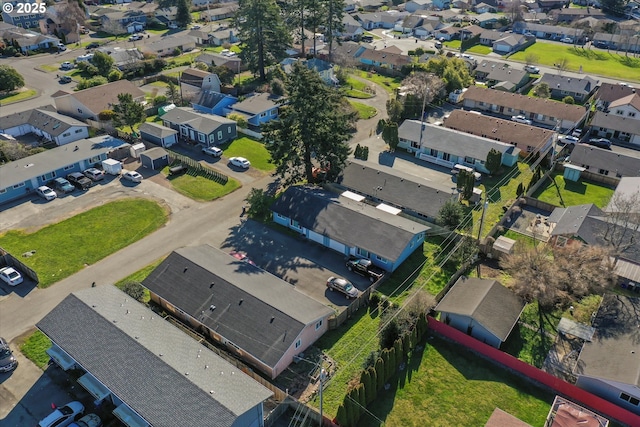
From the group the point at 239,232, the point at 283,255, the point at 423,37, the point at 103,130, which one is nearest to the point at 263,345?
the point at 283,255

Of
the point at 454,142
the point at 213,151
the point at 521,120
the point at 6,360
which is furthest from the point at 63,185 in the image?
the point at 521,120

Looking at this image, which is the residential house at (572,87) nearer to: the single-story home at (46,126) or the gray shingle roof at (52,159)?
the gray shingle roof at (52,159)

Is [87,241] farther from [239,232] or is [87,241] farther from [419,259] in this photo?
[419,259]

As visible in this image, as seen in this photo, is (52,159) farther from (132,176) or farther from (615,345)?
(615,345)

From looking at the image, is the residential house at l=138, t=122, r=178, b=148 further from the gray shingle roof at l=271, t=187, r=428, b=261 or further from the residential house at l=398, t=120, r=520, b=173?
the residential house at l=398, t=120, r=520, b=173

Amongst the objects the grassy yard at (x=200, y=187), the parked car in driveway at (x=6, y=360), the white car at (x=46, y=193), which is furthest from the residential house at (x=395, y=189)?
the parked car in driveway at (x=6, y=360)

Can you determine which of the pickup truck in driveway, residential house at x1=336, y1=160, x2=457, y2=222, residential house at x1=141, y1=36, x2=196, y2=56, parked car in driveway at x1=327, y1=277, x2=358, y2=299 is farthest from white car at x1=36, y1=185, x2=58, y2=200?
residential house at x1=141, y1=36, x2=196, y2=56
